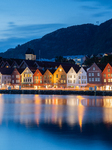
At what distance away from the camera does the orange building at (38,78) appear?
120812 millimetres

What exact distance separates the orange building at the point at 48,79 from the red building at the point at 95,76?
1600cm

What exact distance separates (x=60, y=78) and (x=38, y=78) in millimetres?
10595

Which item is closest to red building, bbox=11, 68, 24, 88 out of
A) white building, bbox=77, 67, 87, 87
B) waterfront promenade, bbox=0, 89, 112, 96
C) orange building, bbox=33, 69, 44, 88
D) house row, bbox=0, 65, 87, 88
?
house row, bbox=0, 65, 87, 88

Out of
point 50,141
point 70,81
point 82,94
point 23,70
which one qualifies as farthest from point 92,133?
point 23,70

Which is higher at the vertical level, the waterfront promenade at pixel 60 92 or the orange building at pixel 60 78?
the orange building at pixel 60 78

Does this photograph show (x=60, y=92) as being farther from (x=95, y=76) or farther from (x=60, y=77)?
(x=60, y=77)

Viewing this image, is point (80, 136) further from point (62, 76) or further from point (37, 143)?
point (62, 76)

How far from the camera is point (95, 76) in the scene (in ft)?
355

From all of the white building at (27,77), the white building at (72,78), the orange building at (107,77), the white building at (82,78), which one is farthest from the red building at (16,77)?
the orange building at (107,77)

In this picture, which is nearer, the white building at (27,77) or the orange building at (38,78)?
the orange building at (38,78)

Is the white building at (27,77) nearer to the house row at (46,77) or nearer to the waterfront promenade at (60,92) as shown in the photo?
the house row at (46,77)

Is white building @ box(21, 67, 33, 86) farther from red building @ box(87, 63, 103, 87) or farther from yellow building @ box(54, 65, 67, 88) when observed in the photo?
red building @ box(87, 63, 103, 87)

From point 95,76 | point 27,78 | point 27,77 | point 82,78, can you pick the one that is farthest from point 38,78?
point 95,76

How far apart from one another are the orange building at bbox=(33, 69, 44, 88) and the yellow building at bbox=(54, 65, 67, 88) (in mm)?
7020
